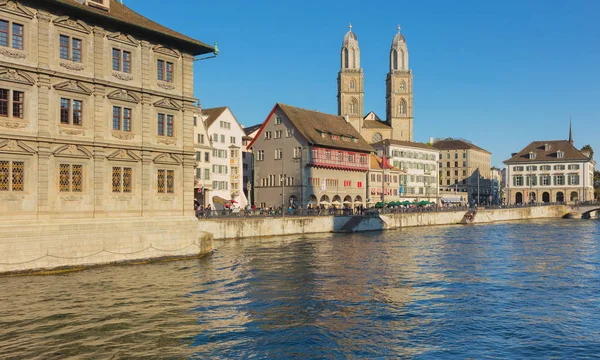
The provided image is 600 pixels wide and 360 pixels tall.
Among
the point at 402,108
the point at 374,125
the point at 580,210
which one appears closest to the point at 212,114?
the point at 374,125

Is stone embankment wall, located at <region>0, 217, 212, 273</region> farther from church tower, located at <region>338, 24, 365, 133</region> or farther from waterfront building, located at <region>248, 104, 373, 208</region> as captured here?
church tower, located at <region>338, 24, 365, 133</region>

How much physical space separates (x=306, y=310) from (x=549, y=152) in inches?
4906

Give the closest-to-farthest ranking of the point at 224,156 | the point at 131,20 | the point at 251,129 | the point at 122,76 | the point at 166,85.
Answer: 1. the point at 122,76
2. the point at 131,20
3. the point at 166,85
4. the point at 224,156
5. the point at 251,129

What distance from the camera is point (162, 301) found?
2288 centimetres

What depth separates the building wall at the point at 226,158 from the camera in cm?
7038

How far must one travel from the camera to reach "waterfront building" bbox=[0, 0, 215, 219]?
90.2 feet

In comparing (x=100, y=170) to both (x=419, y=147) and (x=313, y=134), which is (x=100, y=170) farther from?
(x=419, y=147)

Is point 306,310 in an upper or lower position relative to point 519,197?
lower

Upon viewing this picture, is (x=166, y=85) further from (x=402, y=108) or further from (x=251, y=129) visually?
(x=402, y=108)

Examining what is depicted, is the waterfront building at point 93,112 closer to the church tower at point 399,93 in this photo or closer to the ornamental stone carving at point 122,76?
the ornamental stone carving at point 122,76

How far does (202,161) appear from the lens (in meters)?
64.3

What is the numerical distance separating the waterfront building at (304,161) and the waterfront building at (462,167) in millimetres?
76511

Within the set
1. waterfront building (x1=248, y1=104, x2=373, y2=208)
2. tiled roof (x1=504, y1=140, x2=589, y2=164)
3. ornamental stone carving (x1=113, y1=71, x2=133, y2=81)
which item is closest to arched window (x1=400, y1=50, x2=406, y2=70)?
tiled roof (x1=504, y1=140, x2=589, y2=164)

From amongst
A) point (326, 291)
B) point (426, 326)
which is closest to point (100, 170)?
point (326, 291)
